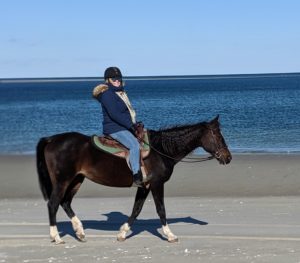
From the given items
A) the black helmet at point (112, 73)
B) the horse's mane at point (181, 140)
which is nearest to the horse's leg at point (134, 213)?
the horse's mane at point (181, 140)

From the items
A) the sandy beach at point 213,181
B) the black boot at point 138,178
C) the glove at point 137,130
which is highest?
the glove at point 137,130

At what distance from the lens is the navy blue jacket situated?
11.2m

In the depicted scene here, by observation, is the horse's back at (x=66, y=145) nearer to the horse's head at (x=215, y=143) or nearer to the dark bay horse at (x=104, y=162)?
the dark bay horse at (x=104, y=162)

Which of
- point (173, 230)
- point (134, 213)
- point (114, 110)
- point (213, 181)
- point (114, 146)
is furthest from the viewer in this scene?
point (213, 181)

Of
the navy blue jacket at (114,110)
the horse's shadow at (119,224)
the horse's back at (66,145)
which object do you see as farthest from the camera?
the horse's shadow at (119,224)

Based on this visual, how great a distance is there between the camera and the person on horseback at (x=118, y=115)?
11266 millimetres

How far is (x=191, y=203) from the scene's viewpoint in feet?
52.6

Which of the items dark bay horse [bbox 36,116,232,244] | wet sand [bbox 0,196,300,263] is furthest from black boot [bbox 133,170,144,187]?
wet sand [bbox 0,196,300,263]

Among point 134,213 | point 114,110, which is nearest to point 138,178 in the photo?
point 134,213

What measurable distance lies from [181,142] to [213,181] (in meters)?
8.53

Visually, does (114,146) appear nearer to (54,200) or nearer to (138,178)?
(138,178)

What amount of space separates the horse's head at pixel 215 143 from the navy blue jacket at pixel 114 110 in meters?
1.20

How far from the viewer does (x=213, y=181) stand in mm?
20031

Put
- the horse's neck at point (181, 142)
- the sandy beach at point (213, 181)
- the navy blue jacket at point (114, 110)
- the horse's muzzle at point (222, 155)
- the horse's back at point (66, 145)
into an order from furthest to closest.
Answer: the sandy beach at point (213, 181), the horse's neck at point (181, 142), the horse's muzzle at point (222, 155), the horse's back at point (66, 145), the navy blue jacket at point (114, 110)
